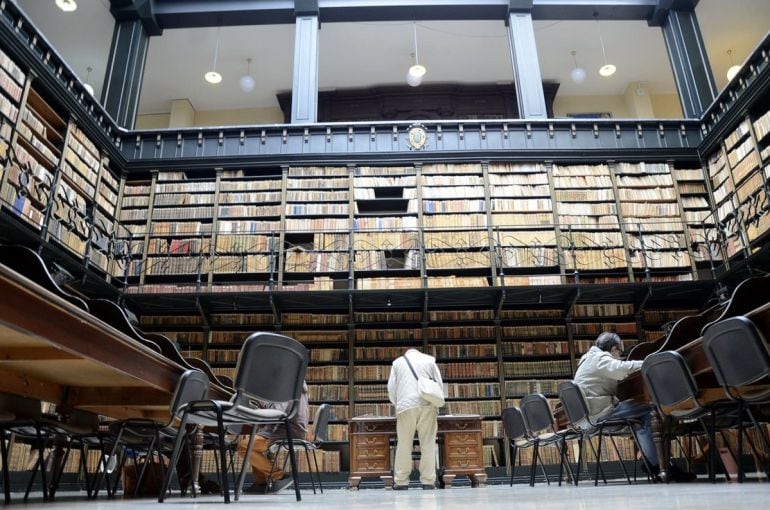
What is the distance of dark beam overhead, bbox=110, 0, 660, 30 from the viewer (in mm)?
9547

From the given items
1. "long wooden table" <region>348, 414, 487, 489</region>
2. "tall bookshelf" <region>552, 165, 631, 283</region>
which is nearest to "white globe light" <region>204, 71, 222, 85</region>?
"tall bookshelf" <region>552, 165, 631, 283</region>

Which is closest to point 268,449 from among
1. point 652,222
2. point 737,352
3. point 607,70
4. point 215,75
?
point 737,352

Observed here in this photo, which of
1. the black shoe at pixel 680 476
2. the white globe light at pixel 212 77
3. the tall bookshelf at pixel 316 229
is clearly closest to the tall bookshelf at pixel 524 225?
the tall bookshelf at pixel 316 229

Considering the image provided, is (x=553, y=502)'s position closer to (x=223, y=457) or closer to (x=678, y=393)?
(x=223, y=457)

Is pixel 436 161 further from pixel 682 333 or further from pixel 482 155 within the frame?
pixel 682 333

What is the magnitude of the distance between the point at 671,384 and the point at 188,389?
7.53 ft

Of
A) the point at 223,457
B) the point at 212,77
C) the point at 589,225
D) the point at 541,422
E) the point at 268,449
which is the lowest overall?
the point at 223,457

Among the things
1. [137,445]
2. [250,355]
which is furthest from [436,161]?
[250,355]

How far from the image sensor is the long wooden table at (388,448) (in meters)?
4.86

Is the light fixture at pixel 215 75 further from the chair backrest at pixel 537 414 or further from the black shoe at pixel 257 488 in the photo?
the chair backrest at pixel 537 414

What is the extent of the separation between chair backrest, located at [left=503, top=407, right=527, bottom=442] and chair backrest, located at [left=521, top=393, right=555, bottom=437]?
17 centimetres

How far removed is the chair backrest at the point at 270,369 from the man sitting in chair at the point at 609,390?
210 centimetres

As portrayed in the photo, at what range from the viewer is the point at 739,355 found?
7.78 feet

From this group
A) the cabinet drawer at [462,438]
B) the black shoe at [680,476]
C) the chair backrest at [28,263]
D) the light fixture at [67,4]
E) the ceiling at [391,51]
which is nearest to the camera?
the chair backrest at [28,263]
